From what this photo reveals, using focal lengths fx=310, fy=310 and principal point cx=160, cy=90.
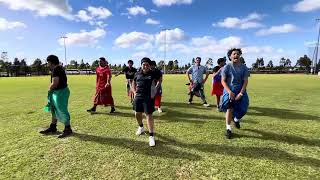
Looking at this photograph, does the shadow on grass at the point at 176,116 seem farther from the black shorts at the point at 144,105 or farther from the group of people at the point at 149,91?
the black shorts at the point at 144,105

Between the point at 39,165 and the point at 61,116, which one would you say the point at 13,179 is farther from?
the point at 61,116

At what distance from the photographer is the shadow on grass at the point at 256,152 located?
5.48 meters

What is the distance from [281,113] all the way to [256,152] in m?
5.05

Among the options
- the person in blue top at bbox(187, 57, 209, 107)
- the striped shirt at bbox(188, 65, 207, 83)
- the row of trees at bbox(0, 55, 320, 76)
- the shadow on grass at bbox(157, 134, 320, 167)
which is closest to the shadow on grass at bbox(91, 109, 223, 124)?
the person in blue top at bbox(187, 57, 209, 107)

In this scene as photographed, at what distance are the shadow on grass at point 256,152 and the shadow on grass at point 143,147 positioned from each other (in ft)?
1.23

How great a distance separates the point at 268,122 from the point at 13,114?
8.12 m

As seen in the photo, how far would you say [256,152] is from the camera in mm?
5895

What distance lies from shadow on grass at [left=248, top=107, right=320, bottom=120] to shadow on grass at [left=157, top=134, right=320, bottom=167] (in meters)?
3.97

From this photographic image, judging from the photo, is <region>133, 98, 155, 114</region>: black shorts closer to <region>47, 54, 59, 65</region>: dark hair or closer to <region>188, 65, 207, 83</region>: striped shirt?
<region>47, 54, 59, 65</region>: dark hair

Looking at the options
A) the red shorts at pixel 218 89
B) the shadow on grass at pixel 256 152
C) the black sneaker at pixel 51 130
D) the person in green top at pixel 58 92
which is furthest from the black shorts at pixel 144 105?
the red shorts at pixel 218 89

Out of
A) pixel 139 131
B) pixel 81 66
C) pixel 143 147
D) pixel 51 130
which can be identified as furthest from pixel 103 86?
pixel 81 66

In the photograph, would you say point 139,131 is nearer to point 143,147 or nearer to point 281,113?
point 143,147

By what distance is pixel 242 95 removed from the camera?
6.98 m

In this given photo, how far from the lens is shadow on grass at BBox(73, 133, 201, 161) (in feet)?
18.9
